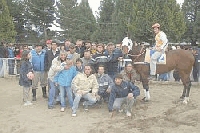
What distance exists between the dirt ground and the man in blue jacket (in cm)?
22

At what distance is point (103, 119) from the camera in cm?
696

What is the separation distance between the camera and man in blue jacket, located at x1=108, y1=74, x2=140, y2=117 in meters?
7.37

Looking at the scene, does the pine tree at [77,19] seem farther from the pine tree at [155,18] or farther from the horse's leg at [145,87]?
the horse's leg at [145,87]

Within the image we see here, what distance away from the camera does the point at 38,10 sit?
37906 millimetres

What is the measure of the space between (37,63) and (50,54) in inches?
21.5

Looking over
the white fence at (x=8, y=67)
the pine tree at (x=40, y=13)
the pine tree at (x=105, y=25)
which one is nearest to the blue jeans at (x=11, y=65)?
the white fence at (x=8, y=67)

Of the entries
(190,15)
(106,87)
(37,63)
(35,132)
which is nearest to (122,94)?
(106,87)

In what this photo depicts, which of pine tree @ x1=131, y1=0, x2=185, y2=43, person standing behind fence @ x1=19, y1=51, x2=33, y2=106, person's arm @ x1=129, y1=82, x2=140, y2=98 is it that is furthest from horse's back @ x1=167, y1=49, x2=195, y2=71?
pine tree @ x1=131, y1=0, x2=185, y2=43

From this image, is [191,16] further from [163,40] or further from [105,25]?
[163,40]

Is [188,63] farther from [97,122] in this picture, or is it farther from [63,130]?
[63,130]

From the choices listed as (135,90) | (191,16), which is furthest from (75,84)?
(191,16)

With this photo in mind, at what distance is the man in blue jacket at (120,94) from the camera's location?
24.2 feet

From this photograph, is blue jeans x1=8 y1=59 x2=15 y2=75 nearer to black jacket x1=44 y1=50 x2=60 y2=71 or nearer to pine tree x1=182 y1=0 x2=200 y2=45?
black jacket x1=44 y1=50 x2=60 y2=71

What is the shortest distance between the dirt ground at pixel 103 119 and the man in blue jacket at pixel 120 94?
0.71 feet
